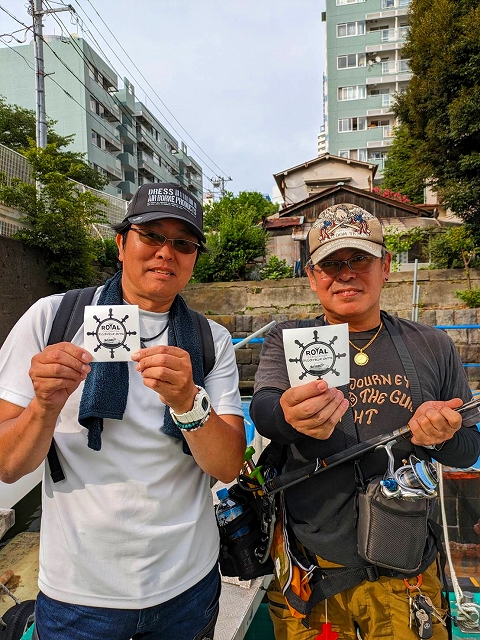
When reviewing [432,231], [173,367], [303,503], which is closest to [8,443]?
[173,367]

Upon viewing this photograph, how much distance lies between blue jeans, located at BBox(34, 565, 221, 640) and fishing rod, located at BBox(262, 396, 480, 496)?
18.7 inches

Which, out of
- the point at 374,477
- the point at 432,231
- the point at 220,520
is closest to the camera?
the point at 374,477

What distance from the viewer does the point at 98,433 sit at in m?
1.36

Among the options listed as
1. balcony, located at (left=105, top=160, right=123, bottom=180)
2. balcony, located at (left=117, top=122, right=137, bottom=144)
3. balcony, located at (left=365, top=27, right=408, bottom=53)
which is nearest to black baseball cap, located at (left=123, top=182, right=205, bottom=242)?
balcony, located at (left=105, top=160, right=123, bottom=180)

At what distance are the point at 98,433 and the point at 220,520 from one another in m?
0.81

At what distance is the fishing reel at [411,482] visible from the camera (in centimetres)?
148

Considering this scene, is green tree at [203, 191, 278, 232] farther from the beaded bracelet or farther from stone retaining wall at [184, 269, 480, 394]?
the beaded bracelet

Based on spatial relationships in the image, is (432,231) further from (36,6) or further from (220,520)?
(220,520)

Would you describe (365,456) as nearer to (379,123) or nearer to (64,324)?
(64,324)

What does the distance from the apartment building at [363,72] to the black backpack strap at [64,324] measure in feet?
141

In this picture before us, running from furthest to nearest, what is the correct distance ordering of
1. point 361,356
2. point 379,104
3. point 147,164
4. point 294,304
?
1. point 147,164
2. point 379,104
3. point 294,304
4. point 361,356

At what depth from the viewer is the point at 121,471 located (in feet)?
4.55

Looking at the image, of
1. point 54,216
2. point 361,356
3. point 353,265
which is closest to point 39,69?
point 54,216

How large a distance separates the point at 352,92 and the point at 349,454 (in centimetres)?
4767
